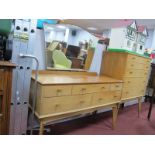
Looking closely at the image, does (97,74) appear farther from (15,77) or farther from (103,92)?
(15,77)

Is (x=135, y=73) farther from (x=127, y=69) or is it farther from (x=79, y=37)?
(x=79, y=37)

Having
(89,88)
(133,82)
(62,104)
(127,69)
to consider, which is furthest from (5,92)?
(133,82)

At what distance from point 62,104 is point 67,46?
101 centimetres

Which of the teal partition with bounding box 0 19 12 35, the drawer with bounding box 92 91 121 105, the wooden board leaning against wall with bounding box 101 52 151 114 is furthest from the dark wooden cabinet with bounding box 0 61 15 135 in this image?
the wooden board leaning against wall with bounding box 101 52 151 114

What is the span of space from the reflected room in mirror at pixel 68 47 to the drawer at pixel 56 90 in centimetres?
61

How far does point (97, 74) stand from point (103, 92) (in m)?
0.71

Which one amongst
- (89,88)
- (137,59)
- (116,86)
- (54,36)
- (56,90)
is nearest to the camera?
(56,90)

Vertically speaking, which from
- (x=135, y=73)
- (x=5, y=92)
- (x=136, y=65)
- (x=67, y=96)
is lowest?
(x=67, y=96)

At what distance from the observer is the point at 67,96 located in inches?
65.2

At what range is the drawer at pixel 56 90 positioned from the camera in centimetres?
148

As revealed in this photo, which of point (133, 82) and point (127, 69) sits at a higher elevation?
point (127, 69)

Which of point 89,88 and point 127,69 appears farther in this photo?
point 127,69
